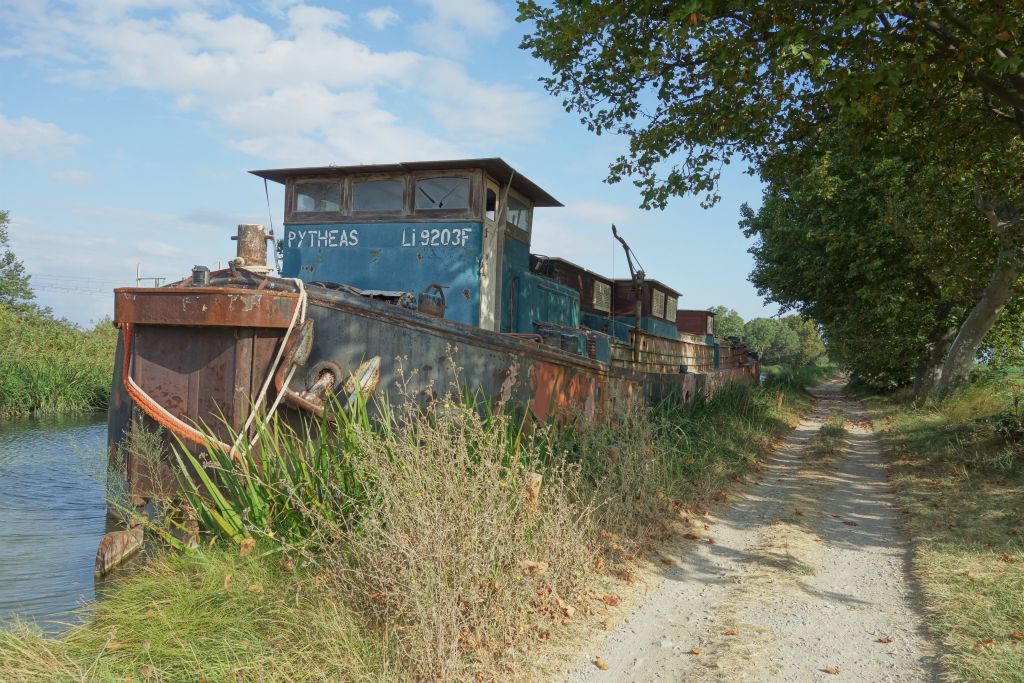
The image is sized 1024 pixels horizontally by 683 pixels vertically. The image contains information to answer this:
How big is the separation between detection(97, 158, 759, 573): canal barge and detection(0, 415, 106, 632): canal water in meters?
0.96

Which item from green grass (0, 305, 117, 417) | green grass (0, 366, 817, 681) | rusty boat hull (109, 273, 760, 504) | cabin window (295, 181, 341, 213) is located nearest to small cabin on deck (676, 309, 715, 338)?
green grass (0, 305, 117, 417)

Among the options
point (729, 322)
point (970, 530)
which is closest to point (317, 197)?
point (970, 530)

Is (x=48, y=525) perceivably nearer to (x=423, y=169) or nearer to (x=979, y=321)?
(x=423, y=169)

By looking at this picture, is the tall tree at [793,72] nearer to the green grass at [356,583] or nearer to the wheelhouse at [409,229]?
the wheelhouse at [409,229]

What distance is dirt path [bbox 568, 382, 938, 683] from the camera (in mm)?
3932

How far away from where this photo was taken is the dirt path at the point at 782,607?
393 cm

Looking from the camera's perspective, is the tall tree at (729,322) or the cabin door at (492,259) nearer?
the cabin door at (492,259)

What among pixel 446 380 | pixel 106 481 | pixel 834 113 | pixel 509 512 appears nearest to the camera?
pixel 509 512

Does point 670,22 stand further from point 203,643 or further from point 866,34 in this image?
point 203,643

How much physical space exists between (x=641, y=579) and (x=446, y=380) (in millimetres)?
2397

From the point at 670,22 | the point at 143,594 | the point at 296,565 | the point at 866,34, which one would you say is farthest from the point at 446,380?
the point at 866,34

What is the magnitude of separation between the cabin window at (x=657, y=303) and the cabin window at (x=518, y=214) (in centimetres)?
810

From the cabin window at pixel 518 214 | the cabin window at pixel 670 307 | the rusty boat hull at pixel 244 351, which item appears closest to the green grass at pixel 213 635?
the rusty boat hull at pixel 244 351

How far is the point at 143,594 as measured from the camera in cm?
423
